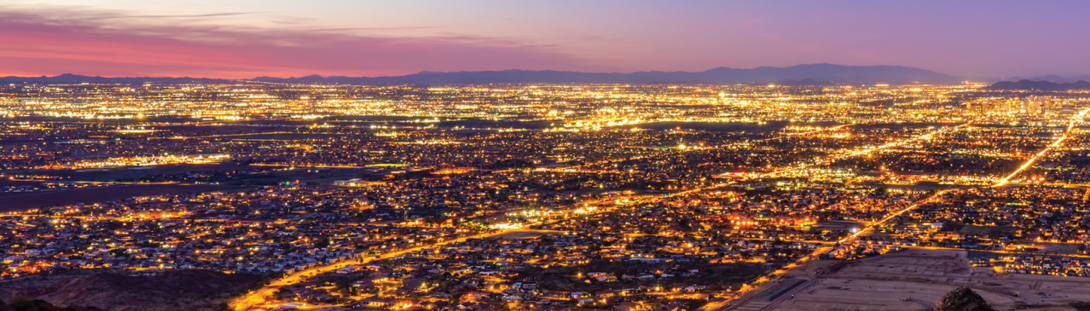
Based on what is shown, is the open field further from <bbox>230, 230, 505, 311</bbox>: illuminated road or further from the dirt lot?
the dirt lot

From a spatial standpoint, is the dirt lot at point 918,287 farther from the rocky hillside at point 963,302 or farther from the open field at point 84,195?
the open field at point 84,195

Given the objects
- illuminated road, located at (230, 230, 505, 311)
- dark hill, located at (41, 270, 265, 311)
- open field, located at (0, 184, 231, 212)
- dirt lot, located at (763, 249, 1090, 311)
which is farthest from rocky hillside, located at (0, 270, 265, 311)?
open field, located at (0, 184, 231, 212)

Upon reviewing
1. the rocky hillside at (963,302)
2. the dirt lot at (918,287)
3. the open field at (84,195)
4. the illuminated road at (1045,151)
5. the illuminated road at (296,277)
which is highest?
the rocky hillside at (963,302)

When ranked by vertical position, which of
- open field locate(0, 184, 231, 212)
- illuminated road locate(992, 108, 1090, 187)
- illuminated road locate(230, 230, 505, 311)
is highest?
illuminated road locate(230, 230, 505, 311)

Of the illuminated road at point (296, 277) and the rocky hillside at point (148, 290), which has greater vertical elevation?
the rocky hillside at point (148, 290)

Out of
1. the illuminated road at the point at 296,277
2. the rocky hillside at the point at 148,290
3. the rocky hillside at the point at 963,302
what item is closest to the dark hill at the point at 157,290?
the rocky hillside at the point at 148,290

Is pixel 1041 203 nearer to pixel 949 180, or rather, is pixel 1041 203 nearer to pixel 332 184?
pixel 949 180

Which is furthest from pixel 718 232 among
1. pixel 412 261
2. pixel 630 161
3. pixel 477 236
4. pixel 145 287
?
pixel 630 161
